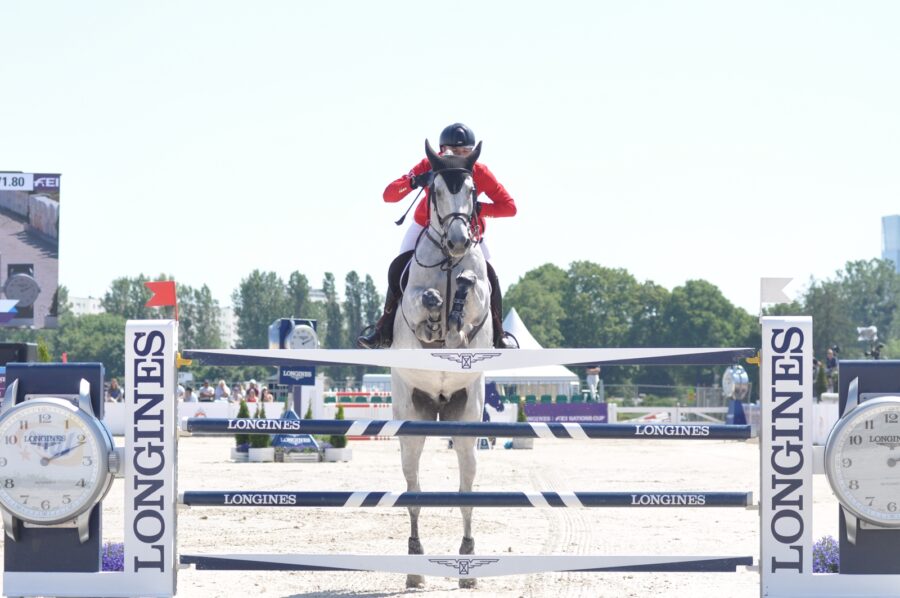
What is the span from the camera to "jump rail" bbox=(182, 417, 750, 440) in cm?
527

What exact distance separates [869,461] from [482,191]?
3.48 m

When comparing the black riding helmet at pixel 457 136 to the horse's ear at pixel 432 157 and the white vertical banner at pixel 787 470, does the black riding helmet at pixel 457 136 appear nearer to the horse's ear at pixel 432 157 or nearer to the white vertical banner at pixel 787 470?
the horse's ear at pixel 432 157

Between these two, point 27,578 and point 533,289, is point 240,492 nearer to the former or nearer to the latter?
point 27,578

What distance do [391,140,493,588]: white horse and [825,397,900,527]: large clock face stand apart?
8.10 ft

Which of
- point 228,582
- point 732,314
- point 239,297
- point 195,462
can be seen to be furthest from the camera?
point 239,297

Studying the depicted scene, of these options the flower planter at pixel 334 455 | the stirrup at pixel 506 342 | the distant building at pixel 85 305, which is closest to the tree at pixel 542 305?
the flower planter at pixel 334 455

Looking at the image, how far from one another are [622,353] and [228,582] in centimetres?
287

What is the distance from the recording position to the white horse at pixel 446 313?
22.9ft

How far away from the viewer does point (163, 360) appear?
16.8 ft

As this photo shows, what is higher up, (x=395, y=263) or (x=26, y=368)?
(x=395, y=263)

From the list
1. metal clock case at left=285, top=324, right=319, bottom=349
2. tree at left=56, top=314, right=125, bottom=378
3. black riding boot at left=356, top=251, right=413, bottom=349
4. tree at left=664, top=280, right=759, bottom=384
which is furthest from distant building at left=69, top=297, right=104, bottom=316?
black riding boot at left=356, top=251, right=413, bottom=349

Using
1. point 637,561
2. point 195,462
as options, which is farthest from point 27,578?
point 195,462

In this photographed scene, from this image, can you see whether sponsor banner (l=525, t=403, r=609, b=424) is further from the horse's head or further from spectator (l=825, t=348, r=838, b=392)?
the horse's head

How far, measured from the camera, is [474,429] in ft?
17.4
